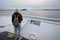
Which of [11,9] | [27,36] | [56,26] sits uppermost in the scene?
[11,9]

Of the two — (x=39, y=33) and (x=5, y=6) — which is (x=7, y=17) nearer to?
(x=5, y=6)

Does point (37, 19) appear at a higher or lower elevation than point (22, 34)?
higher

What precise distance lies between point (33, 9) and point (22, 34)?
90cm

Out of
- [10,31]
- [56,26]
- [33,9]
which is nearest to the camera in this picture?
[56,26]

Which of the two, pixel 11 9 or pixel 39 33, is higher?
pixel 11 9

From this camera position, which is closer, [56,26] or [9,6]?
[56,26]

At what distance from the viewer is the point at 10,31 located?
413 centimetres

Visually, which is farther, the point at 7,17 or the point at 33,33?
the point at 7,17

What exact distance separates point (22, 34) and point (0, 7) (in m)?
1.34

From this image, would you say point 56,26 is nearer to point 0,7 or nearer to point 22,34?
point 22,34

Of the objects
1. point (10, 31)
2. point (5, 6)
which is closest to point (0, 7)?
point (5, 6)

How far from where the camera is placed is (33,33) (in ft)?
12.4

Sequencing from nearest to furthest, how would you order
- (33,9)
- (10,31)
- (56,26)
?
(56,26)
(33,9)
(10,31)

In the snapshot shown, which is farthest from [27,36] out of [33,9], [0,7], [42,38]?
[0,7]
